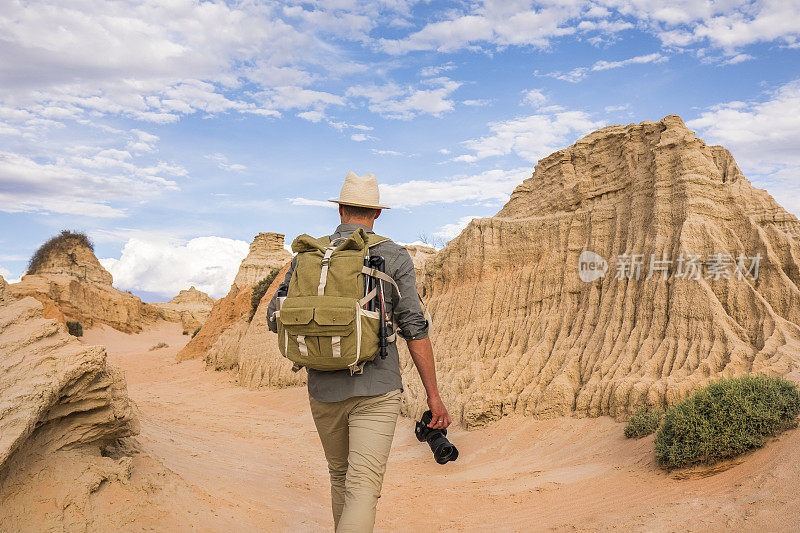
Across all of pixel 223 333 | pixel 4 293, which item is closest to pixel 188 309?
pixel 223 333

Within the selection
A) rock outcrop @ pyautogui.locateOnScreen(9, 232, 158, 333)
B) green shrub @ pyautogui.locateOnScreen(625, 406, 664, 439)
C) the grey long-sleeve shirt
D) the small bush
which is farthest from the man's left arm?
rock outcrop @ pyautogui.locateOnScreen(9, 232, 158, 333)

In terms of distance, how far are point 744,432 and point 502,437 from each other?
16.1ft

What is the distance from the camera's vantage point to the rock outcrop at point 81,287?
1548 inches

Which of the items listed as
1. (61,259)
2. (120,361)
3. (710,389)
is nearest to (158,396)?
(120,361)

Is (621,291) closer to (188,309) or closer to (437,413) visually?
(437,413)

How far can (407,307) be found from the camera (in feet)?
11.5

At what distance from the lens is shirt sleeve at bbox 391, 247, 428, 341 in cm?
350

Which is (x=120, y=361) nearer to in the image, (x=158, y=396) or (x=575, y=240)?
(x=158, y=396)

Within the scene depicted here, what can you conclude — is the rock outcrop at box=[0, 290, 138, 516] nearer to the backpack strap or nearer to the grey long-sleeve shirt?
the grey long-sleeve shirt

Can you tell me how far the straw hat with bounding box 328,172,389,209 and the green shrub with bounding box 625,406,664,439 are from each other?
21.2ft

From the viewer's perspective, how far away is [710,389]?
7.06m

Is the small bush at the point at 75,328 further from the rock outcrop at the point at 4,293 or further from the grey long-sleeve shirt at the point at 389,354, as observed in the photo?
the grey long-sleeve shirt at the point at 389,354

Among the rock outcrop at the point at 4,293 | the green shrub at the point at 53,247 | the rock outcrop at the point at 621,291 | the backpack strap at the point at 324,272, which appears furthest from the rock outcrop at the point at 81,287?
the backpack strap at the point at 324,272

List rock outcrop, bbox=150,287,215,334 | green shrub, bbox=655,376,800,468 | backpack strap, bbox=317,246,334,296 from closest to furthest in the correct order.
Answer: backpack strap, bbox=317,246,334,296 → green shrub, bbox=655,376,800,468 → rock outcrop, bbox=150,287,215,334
